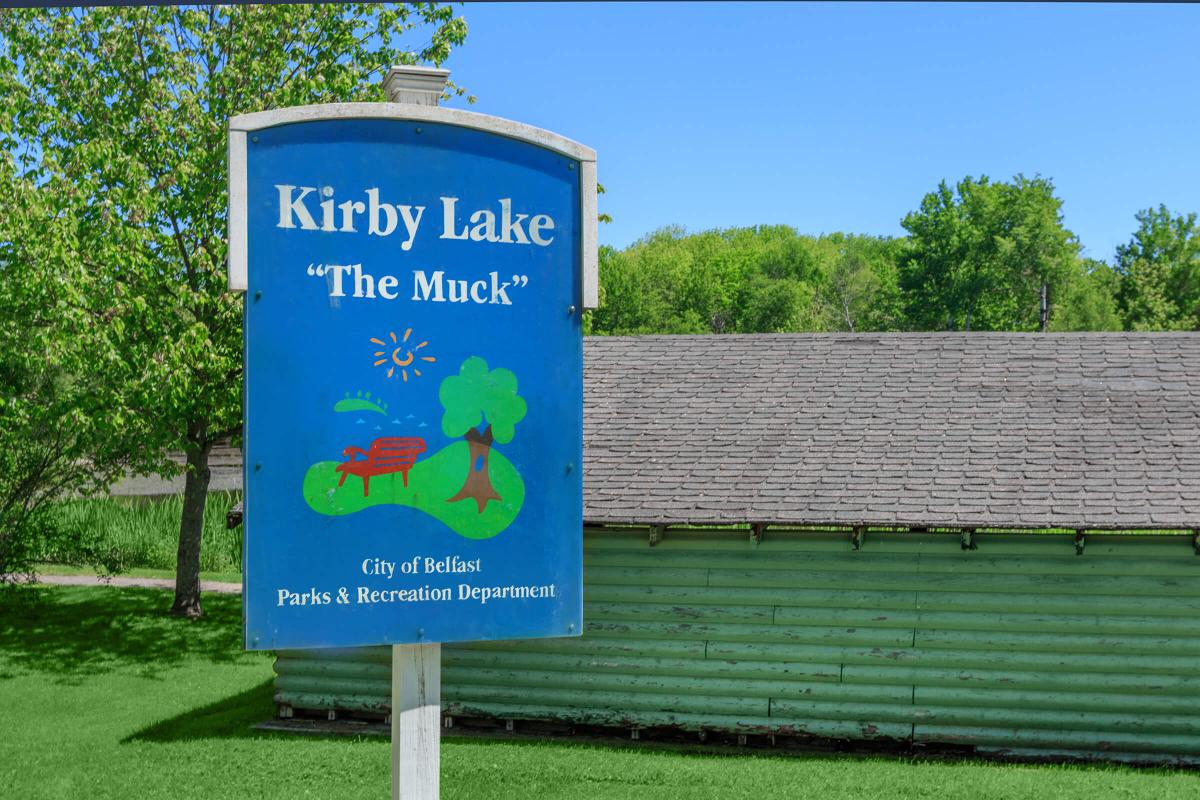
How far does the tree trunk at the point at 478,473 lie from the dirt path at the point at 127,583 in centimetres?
1963

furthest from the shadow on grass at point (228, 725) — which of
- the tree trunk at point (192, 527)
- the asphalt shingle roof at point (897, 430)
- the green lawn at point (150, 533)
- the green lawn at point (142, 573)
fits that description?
the green lawn at point (150, 533)

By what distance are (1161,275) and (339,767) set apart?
2731 inches

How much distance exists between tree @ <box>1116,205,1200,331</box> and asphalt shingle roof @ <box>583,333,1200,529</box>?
182ft

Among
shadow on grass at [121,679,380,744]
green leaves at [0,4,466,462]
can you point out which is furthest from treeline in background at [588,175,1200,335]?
shadow on grass at [121,679,380,744]

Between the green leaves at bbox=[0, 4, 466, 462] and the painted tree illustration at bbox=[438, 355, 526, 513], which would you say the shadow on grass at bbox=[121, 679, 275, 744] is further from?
the painted tree illustration at bbox=[438, 355, 526, 513]

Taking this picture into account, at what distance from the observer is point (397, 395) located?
4523 millimetres

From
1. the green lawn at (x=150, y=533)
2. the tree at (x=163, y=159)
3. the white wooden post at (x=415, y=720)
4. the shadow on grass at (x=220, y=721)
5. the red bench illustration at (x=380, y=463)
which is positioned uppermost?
the tree at (x=163, y=159)

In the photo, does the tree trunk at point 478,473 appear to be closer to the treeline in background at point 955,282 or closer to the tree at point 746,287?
the treeline in background at point 955,282

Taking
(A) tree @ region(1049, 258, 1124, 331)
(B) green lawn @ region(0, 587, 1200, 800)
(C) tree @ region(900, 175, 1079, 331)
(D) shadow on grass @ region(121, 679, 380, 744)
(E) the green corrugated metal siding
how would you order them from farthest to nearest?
(C) tree @ region(900, 175, 1079, 331), (A) tree @ region(1049, 258, 1124, 331), (D) shadow on grass @ region(121, 679, 380, 744), (E) the green corrugated metal siding, (B) green lawn @ region(0, 587, 1200, 800)

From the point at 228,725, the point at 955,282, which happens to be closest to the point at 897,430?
the point at 228,725

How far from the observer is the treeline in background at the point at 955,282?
2746 inches

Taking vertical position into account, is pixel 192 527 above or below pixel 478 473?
below

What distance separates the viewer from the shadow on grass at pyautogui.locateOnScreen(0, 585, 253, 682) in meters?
16.6

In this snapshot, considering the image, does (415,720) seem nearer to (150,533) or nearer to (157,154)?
(157,154)
